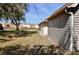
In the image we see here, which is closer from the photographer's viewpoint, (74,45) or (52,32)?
(74,45)

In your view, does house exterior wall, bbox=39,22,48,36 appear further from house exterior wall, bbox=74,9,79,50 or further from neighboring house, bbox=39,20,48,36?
house exterior wall, bbox=74,9,79,50

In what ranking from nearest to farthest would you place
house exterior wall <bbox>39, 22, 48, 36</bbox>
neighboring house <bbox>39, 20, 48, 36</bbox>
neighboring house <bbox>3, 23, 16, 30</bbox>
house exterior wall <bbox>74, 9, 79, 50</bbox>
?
neighboring house <bbox>3, 23, 16, 30</bbox>
neighboring house <bbox>39, 20, 48, 36</bbox>
house exterior wall <bbox>74, 9, 79, 50</bbox>
house exterior wall <bbox>39, 22, 48, 36</bbox>

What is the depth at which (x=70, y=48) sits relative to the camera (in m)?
3.83

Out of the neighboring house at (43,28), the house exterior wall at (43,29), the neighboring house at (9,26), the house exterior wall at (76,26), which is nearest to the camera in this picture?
the neighboring house at (9,26)

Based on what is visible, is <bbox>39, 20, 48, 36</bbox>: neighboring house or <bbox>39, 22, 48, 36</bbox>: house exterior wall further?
<bbox>39, 22, 48, 36</bbox>: house exterior wall

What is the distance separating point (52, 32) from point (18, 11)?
8.76 ft

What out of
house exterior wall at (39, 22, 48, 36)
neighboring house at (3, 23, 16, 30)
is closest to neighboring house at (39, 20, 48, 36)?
house exterior wall at (39, 22, 48, 36)

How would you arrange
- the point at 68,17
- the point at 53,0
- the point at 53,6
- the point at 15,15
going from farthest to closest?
the point at 68,17, the point at 15,15, the point at 53,6, the point at 53,0

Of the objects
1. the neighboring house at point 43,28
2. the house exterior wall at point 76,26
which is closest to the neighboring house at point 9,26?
the neighboring house at point 43,28

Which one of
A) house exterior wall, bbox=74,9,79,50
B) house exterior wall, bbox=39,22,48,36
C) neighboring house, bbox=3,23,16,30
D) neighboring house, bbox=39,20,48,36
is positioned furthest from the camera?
house exterior wall, bbox=39,22,48,36

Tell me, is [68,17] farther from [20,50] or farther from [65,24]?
[20,50]

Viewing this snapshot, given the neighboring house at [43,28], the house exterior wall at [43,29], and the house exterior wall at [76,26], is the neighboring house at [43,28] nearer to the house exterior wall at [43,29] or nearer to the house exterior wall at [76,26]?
the house exterior wall at [43,29]

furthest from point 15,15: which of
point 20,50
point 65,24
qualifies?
point 65,24

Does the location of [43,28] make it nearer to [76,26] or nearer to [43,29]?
[43,29]
